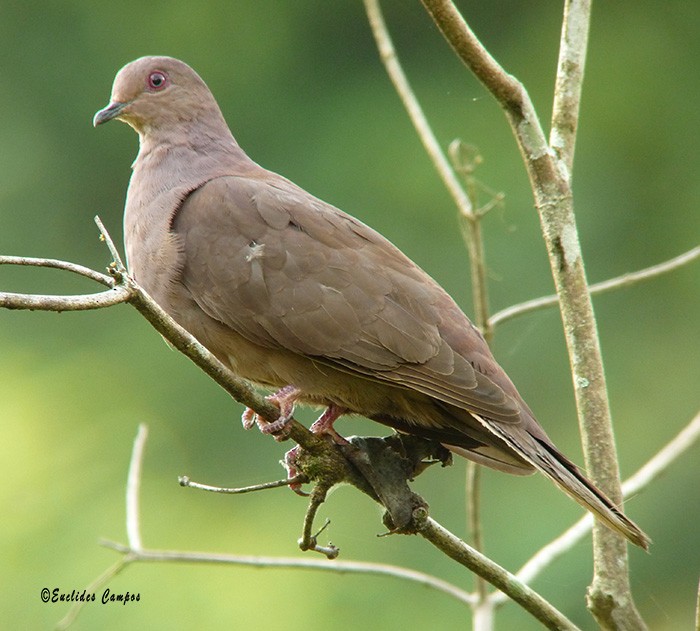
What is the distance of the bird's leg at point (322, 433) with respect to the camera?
10.3ft

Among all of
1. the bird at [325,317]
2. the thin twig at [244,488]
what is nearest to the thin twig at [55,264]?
the thin twig at [244,488]

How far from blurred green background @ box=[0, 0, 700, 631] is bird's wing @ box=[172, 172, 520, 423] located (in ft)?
10.4

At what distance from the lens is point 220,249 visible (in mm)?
3520

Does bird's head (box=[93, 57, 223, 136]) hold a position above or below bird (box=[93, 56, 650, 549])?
above

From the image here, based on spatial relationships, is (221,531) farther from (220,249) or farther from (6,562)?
(220,249)

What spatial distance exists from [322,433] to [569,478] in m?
0.67

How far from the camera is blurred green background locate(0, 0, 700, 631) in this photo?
A: 313 inches

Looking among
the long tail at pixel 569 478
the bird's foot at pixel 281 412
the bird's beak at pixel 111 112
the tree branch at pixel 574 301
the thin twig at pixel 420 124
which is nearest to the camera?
the long tail at pixel 569 478

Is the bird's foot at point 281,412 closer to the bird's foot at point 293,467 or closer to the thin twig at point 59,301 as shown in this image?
the bird's foot at point 293,467

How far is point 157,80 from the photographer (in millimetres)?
4461

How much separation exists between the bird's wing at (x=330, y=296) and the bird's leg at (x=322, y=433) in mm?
187

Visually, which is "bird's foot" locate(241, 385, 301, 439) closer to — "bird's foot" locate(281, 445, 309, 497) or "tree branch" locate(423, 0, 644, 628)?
"bird's foot" locate(281, 445, 309, 497)

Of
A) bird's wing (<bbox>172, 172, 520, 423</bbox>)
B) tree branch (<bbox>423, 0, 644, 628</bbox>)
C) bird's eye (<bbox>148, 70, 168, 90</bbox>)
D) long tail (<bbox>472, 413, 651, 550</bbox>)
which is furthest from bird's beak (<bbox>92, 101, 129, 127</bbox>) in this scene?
long tail (<bbox>472, 413, 651, 550</bbox>)

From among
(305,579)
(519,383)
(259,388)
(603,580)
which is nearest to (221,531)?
(305,579)
